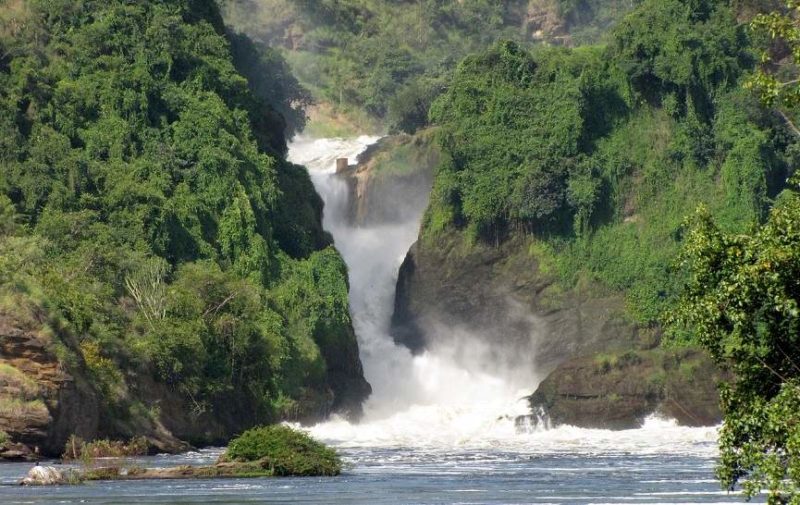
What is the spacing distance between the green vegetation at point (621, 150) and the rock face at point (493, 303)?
3.07 ft

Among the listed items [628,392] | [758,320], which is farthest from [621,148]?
[758,320]

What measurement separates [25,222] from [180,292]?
1037cm

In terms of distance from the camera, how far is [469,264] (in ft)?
343

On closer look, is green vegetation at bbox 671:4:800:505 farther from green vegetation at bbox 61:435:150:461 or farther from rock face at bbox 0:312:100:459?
rock face at bbox 0:312:100:459

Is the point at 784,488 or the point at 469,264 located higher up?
the point at 784,488

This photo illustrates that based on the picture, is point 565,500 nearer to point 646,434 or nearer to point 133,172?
point 646,434

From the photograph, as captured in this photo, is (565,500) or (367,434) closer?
(565,500)

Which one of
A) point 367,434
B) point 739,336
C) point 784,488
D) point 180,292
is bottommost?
point 367,434

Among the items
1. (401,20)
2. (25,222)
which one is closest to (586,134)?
(25,222)

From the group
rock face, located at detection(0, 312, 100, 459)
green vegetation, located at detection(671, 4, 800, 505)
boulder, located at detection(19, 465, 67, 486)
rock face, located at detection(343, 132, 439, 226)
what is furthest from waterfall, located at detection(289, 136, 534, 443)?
green vegetation, located at detection(671, 4, 800, 505)

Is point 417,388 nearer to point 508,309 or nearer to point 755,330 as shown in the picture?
point 508,309

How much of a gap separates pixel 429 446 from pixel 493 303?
1184 inches

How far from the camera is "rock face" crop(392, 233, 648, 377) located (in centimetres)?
10144

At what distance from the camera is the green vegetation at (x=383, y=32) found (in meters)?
154
